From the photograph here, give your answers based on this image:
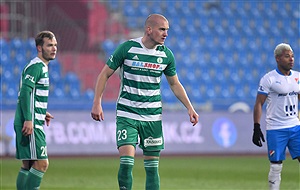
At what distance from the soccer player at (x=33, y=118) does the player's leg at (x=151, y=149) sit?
1228mm

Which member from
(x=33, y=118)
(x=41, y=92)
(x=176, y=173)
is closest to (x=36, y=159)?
(x=33, y=118)

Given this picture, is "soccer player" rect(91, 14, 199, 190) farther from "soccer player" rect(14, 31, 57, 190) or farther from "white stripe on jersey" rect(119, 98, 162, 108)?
"soccer player" rect(14, 31, 57, 190)

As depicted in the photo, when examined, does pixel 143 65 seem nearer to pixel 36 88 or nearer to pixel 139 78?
pixel 139 78

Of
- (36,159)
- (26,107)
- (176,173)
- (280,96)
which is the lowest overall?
(176,173)

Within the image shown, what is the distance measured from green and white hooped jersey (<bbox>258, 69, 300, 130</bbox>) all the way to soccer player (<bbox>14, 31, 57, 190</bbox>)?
10.5ft

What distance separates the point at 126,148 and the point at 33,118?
1224mm

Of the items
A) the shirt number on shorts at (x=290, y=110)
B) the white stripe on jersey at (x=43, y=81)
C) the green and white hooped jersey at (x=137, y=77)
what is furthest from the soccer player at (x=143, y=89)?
the shirt number on shorts at (x=290, y=110)

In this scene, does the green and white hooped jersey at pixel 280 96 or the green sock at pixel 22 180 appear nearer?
the green sock at pixel 22 180

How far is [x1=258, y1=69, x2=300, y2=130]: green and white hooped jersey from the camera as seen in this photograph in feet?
34.7

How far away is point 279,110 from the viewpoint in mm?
10648

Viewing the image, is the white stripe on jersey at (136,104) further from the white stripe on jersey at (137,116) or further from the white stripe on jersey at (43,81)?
the white stripe on jersey at (43,81)

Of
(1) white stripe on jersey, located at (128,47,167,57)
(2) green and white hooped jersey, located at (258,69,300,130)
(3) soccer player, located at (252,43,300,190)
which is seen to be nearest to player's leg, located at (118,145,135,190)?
(1) white stripe on jersey, located at (128,47,167,57)

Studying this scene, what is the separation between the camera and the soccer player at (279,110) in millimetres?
10547

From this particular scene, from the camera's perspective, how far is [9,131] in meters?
20.2
